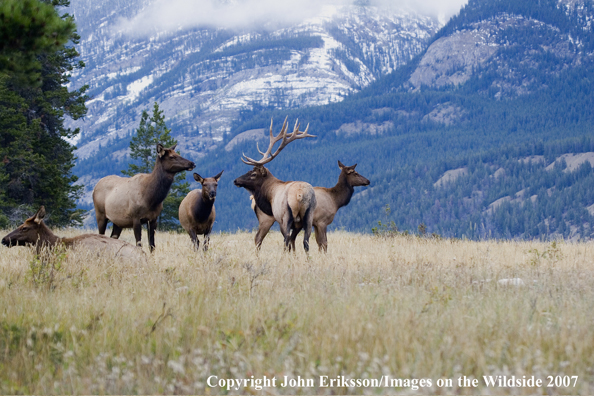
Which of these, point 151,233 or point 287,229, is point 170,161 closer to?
point 151,233

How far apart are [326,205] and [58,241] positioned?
5434mm

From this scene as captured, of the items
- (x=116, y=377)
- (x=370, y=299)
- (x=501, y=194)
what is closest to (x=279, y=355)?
(x=116, y=377)

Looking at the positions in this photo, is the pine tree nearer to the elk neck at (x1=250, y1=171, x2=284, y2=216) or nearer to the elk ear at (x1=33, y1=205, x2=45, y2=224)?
the elk neck at (x1=250, y1=171, x2=284, y2=216)

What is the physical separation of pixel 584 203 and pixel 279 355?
150 metres

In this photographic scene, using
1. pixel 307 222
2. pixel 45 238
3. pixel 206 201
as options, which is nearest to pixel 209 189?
pixel 206 201

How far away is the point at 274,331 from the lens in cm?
511

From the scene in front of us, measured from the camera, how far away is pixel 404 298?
247 inches

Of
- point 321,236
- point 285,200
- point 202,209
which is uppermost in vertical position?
point 285,200

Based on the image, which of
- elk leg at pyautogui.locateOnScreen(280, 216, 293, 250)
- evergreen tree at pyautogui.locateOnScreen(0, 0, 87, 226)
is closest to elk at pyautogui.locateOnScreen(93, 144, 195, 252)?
elk leg at pyautogui.locateOnScreen(280, 216, 293, 250)

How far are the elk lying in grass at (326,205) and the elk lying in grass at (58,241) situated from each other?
361 cm

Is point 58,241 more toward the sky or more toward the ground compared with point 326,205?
more toward the ground

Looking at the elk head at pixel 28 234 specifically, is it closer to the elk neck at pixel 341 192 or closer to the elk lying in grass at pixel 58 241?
the elk lying in grass at pixel 58 241

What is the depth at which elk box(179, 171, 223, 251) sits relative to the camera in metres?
12.8

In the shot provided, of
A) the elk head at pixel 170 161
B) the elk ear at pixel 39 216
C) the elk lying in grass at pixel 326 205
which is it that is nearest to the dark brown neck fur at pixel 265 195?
the elk lying in grass at pixel 326 205
